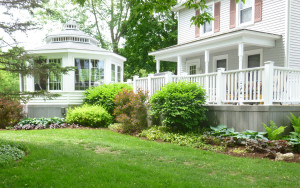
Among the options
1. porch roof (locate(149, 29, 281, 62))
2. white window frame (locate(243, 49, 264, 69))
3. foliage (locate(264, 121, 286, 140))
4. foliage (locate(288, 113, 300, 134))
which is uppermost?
porch roof (locate(149, 29, 281, 62))

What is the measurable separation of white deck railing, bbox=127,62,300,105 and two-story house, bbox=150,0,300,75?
7.74 ft

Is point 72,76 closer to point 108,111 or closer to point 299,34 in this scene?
point 108,111

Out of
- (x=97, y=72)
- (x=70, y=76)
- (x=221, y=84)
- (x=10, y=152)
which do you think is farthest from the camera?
(x=97, y=72)

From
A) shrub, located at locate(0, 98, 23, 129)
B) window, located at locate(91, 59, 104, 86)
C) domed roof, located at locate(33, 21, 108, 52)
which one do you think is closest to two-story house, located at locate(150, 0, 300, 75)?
window, located at locate(91, 59, 104, 86)

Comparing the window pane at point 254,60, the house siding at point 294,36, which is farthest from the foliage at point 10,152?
the house siding at point 294,36

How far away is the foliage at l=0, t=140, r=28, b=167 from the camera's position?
5.79 meters

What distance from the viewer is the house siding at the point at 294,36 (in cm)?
1218

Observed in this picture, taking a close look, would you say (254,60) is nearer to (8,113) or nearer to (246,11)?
(246,11)

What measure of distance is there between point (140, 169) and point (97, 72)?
39.3 ft

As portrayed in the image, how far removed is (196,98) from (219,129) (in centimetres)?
134

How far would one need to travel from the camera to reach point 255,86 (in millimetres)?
8484

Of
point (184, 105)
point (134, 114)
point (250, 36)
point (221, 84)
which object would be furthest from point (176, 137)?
point (250, 36)

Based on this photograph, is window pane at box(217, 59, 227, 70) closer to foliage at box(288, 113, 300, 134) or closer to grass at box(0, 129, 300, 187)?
foliage at box(288, 113, 300, 134)

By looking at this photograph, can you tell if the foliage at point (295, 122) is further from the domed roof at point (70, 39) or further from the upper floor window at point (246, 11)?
the domed roof at point (70, 39)
